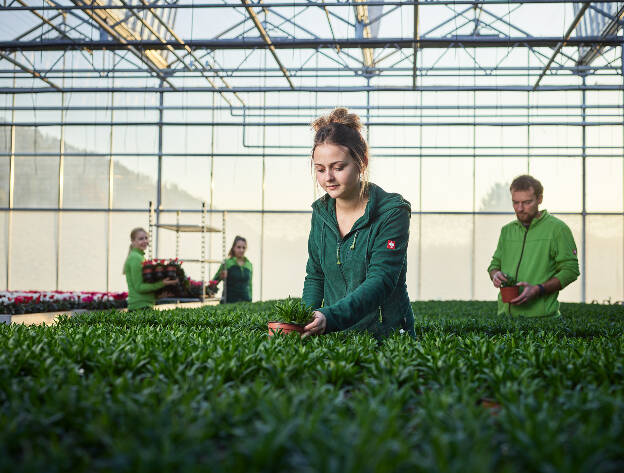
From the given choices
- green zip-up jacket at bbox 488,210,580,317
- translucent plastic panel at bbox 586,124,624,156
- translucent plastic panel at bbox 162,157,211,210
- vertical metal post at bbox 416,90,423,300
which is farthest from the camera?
translucent plastic panel at bbox 162,157,211,210

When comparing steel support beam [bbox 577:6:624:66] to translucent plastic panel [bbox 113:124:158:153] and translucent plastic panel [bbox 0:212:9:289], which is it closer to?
translucent plastic panel [bbox 113:124:158:153]

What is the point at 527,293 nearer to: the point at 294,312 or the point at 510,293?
the point at 510,293

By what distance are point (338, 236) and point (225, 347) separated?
1.20m

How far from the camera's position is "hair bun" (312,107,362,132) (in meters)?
3.63

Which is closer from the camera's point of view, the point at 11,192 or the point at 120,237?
the point at 120,237

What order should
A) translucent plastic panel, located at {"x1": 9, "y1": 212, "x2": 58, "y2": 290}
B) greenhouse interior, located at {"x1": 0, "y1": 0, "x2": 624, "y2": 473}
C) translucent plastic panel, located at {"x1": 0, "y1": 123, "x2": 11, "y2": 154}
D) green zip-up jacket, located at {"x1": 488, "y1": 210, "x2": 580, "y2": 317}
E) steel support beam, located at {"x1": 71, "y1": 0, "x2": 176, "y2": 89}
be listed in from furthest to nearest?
translucent plastic panel, located at {"x1": 0, "y1": 123, "x2": 11, "y2": 154}
translucent plastic panel, located at {"x1": 9, "y1": 212, "x2": 58, "y2": 290}
steel support beam, located at {"x1": 71, "y1": 0, "x2": 176, "y2": 89}
green zip-up jacket, located at {"x1": 488, "y1": 210, "x2": 580, "y2": 317}
greenhouse interior, located at {"x1": 0, "y1": 0, "x2": 624, "y2": 473}

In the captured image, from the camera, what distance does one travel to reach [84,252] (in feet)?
72.1

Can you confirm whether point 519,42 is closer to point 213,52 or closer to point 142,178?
point 213,52

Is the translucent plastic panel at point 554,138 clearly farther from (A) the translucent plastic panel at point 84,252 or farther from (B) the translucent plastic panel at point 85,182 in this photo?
(A) the translucent plastic panel at point 84,252

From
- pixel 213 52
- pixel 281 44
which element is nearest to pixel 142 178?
pixel 213 52

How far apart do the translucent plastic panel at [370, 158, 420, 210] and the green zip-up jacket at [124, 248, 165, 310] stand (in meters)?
14.0

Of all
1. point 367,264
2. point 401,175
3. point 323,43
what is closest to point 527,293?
point 367,264

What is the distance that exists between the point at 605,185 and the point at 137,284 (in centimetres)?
1843

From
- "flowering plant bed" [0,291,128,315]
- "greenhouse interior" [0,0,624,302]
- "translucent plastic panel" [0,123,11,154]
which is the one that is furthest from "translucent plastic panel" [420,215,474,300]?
"translucent plastic panel" [0,123,11,154]
